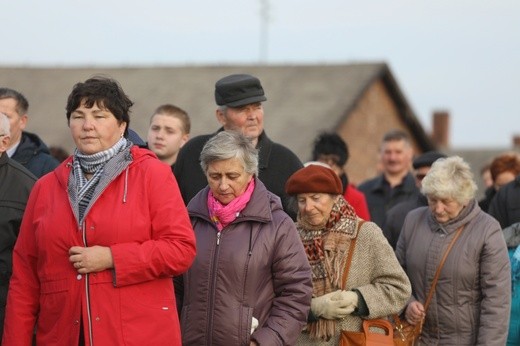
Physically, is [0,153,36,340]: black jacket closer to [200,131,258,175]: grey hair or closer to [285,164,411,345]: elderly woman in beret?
[200,131,258,175]: grey hair

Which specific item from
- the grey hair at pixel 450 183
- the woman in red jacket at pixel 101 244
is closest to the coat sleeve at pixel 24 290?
the woman in red jacket at pixel 101 244

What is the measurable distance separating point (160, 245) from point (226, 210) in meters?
0.80

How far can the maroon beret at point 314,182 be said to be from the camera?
6992 millimetres

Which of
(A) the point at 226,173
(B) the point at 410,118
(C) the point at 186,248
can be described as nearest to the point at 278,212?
(A) the point at 226,173

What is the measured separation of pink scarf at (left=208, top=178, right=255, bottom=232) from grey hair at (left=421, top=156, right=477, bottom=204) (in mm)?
1944

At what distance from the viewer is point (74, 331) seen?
5648mm

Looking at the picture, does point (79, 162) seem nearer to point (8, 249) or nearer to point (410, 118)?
point (8, 249)

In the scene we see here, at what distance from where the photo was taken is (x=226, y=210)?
6.39 meters

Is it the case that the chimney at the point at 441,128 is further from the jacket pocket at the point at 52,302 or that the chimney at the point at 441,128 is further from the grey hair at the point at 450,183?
the jacket pocket at the point at 52,302

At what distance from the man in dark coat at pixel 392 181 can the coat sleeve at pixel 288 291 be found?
5685mm

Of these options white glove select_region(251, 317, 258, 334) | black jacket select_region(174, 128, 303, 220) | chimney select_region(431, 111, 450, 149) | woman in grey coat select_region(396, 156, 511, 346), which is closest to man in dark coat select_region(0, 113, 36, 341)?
black jacket select_region(174, 128, 303, 220)

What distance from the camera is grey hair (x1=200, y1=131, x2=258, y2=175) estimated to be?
6.43 meters

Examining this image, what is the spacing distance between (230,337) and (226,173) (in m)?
0.88

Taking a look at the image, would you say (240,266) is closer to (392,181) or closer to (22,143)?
(22,143)
